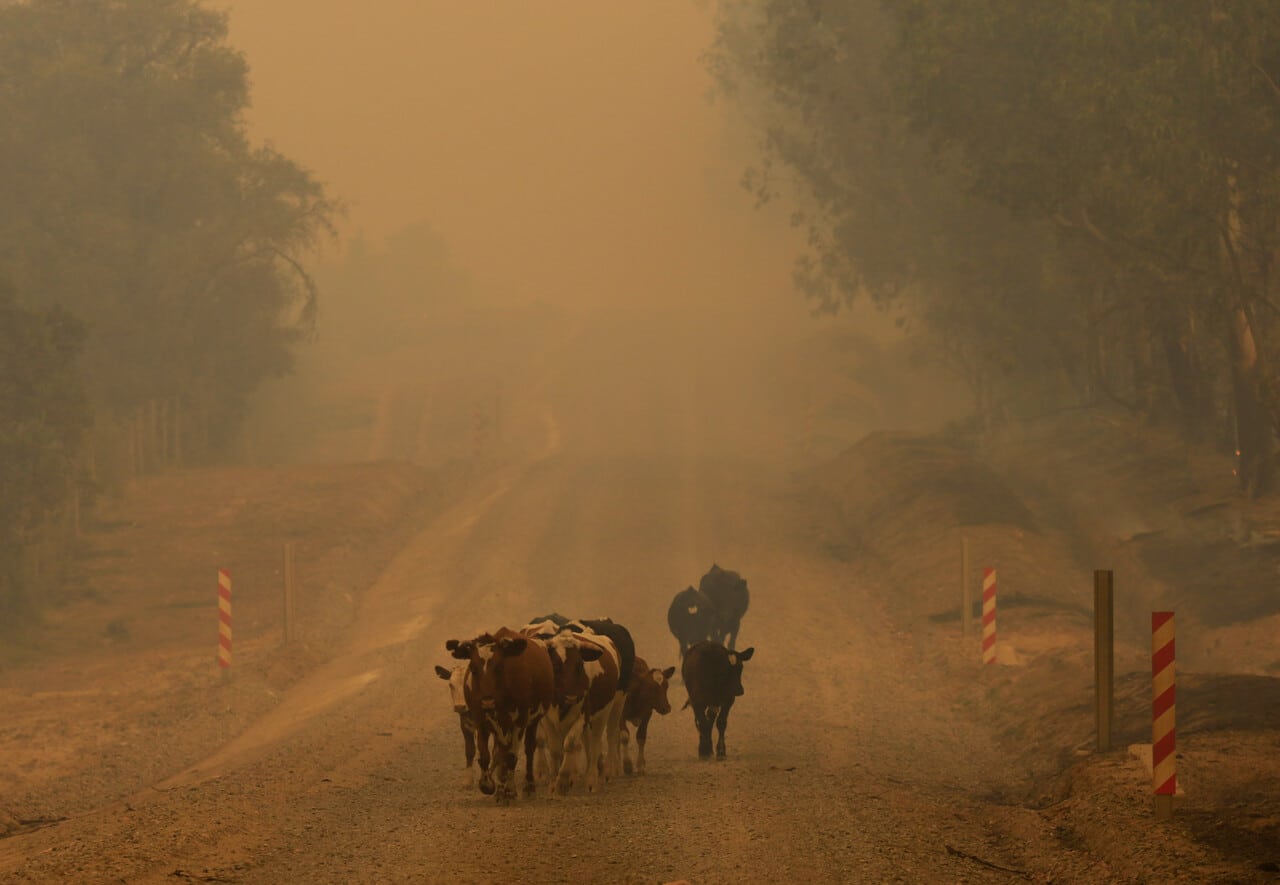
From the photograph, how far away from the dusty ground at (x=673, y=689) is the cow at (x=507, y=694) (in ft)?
1.58

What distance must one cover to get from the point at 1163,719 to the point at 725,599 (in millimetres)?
10967

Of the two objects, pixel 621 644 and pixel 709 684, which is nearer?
pixel 621 644

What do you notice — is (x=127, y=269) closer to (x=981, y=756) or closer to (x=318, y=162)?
(x=981, y=756)

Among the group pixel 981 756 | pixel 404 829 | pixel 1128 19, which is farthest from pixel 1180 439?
pixel 404 829

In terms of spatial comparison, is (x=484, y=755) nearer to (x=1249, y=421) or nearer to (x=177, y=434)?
(x=1249, y=421)

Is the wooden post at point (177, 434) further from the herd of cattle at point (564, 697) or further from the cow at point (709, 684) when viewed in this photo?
the cow at point (709, 684)

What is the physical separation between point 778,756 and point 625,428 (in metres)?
43.5

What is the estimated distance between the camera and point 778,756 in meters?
16.3

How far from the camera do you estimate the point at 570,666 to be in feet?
45.2

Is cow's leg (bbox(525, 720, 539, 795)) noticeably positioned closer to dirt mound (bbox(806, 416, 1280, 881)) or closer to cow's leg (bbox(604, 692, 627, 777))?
cow's leg (bbox(604, 692, 627, 777))

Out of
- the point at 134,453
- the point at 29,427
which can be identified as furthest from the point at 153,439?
the point at 29,427

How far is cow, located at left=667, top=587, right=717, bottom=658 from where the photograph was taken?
2150cm

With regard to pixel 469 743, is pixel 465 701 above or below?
above

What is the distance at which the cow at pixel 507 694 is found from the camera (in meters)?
13.1
